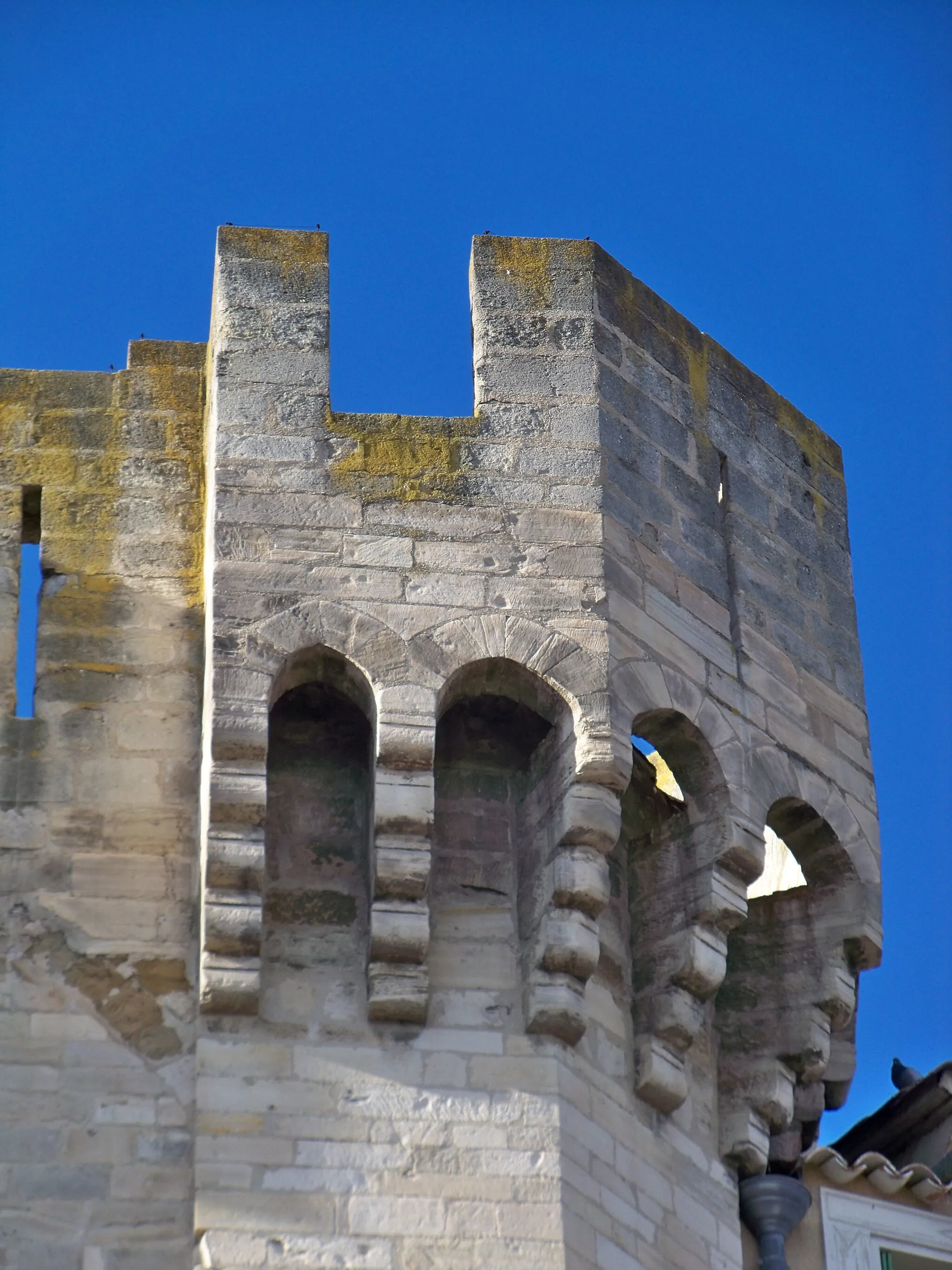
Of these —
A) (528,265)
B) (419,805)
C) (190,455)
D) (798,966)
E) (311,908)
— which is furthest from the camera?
(190,455)

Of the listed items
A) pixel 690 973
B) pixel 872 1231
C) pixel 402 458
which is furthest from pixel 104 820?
pixel 872 1231

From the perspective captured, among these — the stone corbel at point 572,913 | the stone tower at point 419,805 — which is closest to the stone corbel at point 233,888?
the stone tower at point 419,805

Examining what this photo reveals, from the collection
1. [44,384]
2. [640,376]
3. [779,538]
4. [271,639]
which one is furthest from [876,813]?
[44,384]

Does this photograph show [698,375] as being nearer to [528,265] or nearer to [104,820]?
[528,265]

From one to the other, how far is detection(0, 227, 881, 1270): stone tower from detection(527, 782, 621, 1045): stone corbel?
15 mm

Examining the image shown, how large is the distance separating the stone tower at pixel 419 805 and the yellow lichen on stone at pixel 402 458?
1 centimetres

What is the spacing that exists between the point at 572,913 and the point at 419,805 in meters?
0.69

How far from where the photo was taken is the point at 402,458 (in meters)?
12.0

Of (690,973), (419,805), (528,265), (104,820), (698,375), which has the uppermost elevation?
(528,265)

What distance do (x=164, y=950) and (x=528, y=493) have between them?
224cm

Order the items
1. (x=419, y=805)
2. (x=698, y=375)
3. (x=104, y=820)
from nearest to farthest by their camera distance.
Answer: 1. (x=419, y=805)
2. (x=104, y=820)
3. (x=698, y=375)

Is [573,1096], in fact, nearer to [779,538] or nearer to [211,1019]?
[211,1019]

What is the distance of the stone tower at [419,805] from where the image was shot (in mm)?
10875

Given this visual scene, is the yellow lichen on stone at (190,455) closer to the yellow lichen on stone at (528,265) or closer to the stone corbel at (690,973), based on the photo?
the yellow lichen on stone at (528,265)
